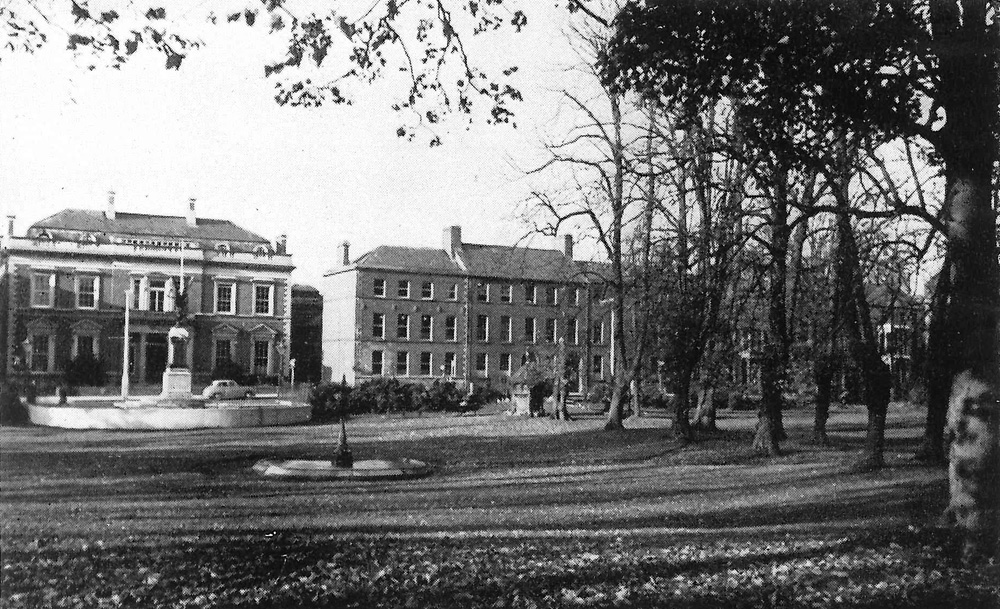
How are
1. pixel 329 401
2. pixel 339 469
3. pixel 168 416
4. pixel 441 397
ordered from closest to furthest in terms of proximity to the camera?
pixel 339 469 → pixel 168 416 → pixel 329 401 → pixel 441 397

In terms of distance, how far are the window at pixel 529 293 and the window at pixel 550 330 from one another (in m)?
1.40

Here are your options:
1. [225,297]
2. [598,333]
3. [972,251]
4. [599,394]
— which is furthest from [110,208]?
[599,394]

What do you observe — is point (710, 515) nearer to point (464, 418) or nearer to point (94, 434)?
point (464, 418)

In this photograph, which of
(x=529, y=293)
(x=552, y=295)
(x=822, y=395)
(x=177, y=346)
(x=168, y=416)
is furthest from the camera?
(x=552, y=295)

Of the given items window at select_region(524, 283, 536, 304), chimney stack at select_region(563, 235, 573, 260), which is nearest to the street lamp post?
window at select_region(524, 283, 536, 304)

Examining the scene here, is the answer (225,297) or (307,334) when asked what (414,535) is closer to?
(307,334)

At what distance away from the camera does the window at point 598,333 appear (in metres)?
20.4

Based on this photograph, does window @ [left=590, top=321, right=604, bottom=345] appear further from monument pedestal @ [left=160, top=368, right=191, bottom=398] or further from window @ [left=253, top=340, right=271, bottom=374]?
monument pedestal @ [left=160, top=368, right=191, bottom=398]

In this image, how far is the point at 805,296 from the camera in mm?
13500

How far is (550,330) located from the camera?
48.6 feet

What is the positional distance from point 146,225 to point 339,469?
3.00 metres

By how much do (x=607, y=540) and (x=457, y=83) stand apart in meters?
4.79

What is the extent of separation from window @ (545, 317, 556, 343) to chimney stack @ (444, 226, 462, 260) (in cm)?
555

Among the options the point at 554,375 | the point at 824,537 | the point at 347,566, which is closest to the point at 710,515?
the point at 824,537
